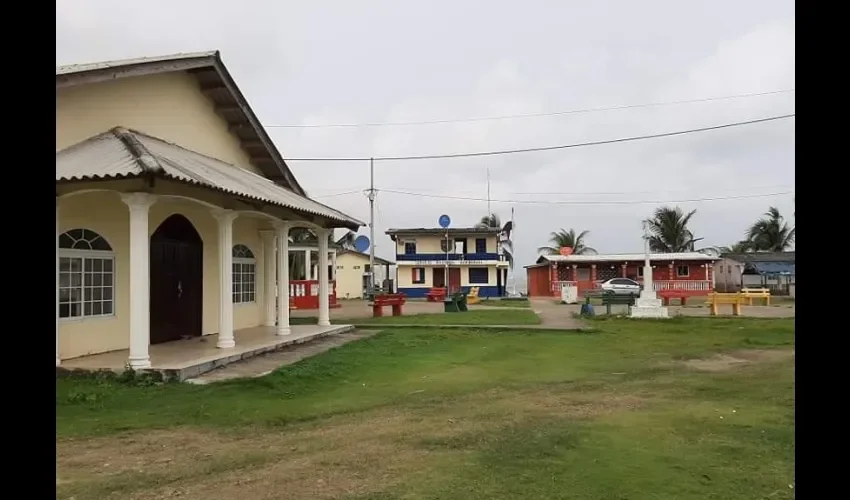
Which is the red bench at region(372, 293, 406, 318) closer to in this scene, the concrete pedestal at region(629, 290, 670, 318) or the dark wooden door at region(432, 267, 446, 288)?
the concrete pedestal at region(629, 290, 670, 318)

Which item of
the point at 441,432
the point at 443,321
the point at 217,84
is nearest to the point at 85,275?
the point at 217,84

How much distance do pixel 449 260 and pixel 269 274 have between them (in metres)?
30.3

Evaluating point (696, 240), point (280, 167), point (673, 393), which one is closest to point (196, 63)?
point (280, 167)

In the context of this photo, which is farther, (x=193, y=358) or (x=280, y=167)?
(x=280, y=167)

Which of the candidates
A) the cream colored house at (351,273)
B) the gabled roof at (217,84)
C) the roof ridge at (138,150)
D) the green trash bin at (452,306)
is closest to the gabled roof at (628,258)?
the cream colored house at (351,273)

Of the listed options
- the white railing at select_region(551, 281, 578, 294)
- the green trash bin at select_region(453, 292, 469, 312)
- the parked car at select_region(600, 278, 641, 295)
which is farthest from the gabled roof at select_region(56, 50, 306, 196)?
the white railing at select_region(551, 281, 578, 294)

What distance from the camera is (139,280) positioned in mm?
9539

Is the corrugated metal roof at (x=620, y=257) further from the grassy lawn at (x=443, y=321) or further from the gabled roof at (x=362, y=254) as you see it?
the grassy lawn at (x=443, y=321)

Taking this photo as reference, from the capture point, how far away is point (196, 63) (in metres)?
13.3

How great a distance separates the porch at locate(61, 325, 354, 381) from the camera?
9.48m
